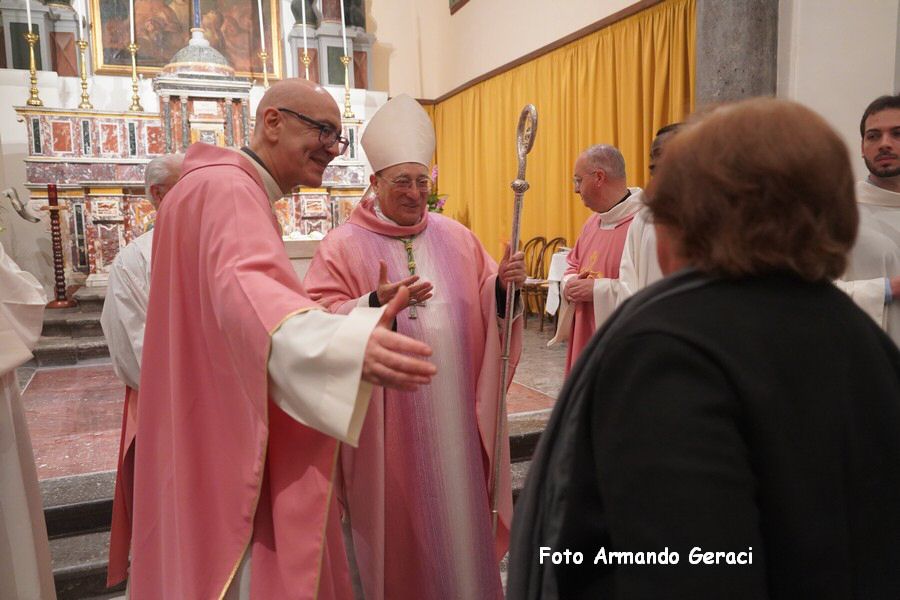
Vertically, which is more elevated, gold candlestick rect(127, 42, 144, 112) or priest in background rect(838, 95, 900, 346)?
gold candlestick rect(127, 42, 144, 112)

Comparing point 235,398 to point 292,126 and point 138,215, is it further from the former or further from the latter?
point 138,215

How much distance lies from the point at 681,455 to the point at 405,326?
1.58 meters

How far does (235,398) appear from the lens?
59.9 inches

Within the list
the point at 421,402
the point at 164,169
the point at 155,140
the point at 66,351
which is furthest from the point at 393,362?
the point at 155,140

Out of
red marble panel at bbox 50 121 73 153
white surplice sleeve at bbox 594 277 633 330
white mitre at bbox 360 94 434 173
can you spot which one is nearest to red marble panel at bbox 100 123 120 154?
red marble panel at bbox 50 121 73 153

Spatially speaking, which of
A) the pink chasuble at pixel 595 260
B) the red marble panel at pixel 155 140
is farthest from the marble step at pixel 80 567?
the red marble panel at pixel 155 140

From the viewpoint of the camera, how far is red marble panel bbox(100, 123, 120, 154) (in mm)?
7324

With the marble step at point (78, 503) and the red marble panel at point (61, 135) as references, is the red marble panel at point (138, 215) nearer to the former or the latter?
the red marble panel at point (61, 135)

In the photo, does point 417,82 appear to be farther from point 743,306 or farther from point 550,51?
point 743,306

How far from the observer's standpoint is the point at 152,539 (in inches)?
65.3

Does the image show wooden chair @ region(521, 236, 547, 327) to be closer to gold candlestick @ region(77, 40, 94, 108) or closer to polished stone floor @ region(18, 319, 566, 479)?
polished stone floor @ region(18, 319, 566, 479)

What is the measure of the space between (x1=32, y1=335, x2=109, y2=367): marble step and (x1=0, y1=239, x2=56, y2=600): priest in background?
4.02 metres

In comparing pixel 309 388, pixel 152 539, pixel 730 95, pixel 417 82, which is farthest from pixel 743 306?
pixel 417 82

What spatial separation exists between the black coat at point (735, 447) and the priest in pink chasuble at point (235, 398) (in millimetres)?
523
